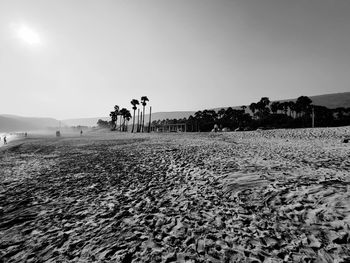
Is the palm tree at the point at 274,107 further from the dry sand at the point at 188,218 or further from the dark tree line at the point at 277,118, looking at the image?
the dry sand at the point at 188,218

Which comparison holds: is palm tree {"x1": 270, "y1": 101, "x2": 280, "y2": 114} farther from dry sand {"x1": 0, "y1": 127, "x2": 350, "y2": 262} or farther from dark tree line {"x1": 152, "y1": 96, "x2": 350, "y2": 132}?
dry sand {"x1": 0, "y1": 127, "x2": 350, "y2": 262}

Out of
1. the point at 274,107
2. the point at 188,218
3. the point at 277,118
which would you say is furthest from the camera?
the point at 274,107

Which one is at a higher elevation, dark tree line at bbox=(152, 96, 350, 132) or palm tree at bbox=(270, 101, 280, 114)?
palm tree at bbox=(270, 101, 280, 114)

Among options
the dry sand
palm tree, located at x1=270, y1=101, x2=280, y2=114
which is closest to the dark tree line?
palm tree, located at x1=270, y1=101, x2=280, y2=114

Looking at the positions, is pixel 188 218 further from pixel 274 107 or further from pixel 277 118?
pixel 274 107

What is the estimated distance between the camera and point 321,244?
3.68 meters

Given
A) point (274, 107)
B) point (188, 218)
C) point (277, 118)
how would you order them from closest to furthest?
point (188, 218) < point (277, 118) < point (274, 107)

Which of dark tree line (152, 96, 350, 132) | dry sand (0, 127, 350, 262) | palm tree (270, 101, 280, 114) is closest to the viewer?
dry sand (0, 127, 350, 262)

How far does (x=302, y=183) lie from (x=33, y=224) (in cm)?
891

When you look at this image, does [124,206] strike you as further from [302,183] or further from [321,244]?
[302,183]

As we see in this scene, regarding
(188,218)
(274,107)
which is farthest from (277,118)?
(188,218)

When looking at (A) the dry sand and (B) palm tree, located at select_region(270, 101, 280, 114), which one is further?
(B) palm tree, located at select_region(270, 101, 280, 114)

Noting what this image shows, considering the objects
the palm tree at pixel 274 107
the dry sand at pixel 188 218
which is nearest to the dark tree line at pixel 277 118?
the palm tree at pixel 274 107

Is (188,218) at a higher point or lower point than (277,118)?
lower
